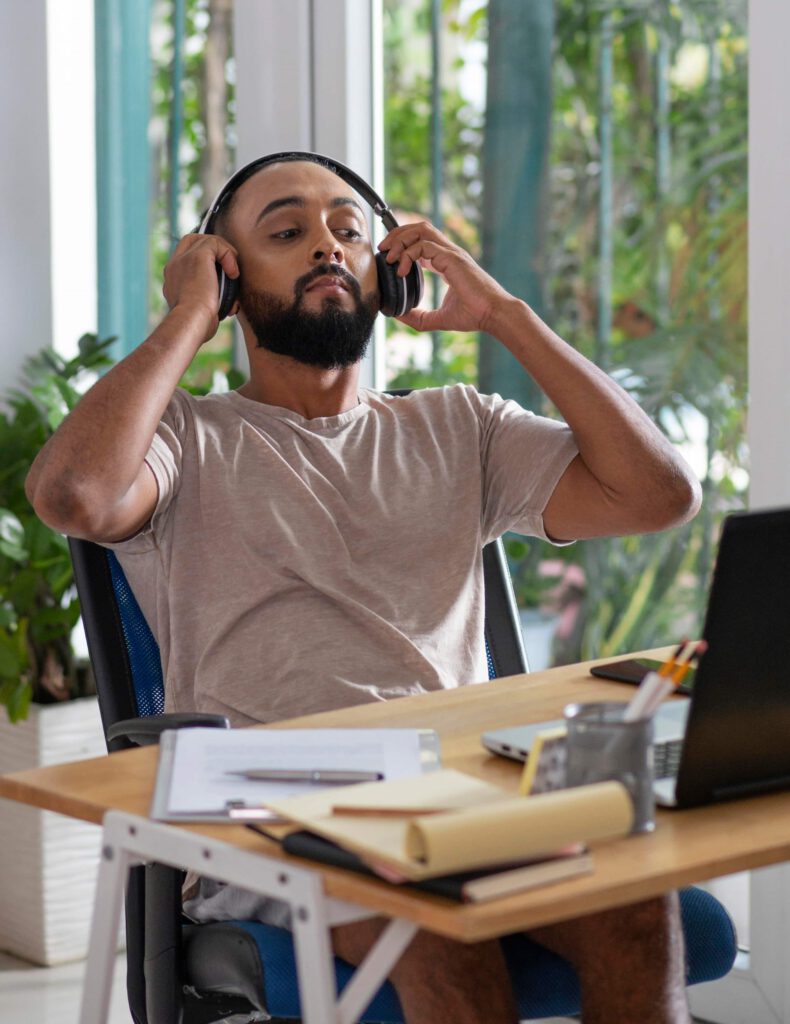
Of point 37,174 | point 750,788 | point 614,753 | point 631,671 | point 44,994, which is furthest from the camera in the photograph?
point 37,174

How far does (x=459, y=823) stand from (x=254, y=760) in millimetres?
331

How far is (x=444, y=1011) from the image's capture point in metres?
1.32

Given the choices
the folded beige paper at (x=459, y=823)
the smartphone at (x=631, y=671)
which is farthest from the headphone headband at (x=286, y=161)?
the folded beige paper at (x=459, y=823)

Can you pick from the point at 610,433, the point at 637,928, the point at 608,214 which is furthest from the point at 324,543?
the point at 608,214

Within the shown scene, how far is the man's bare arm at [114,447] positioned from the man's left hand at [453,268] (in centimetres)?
33

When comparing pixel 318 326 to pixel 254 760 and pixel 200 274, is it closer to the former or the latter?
pixel 200 274

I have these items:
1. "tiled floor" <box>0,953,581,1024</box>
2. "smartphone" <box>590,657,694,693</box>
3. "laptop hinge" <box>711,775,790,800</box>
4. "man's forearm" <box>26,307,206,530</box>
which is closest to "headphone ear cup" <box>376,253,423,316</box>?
"man's forearm" <box>26,307,206,530</box>

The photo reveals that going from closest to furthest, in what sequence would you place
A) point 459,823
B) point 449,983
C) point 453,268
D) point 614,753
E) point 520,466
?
point 459,823
point 614,753
point 449,983
point 520,466
point 453,268

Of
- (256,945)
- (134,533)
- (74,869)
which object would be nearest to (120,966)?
(74,869)

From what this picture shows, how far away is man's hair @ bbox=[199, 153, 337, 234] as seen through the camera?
2.16m

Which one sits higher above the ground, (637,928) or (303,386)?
(303,386)

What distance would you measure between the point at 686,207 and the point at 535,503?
0.79 metres

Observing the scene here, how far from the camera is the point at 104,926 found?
1.22 metres

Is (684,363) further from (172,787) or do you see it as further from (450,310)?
(172,787)
